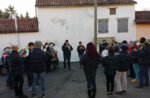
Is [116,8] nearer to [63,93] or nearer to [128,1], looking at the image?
[128,1]

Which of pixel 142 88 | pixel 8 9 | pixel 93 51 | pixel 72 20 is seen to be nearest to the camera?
pixel 93 51

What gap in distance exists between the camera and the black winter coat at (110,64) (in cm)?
1262

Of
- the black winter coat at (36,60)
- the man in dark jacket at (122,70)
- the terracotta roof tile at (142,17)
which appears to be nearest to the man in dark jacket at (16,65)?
the black winter coat at (36,60)

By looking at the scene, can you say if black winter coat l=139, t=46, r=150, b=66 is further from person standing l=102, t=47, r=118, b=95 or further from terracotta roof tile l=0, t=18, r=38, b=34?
terracotta roof tile l=0, t=18, r=38, b=34

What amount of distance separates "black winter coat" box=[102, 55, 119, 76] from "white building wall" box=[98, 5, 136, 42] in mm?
19557

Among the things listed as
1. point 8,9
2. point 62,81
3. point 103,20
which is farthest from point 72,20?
point 8,9

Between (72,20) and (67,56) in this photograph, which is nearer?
(67,56)

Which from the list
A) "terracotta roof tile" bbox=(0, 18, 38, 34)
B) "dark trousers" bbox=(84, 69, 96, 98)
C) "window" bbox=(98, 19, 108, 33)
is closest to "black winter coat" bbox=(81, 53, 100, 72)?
"dark trousers" bbox=(84, 69, 96, 98)

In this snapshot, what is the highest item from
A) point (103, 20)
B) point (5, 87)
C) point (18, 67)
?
point (103, 20)

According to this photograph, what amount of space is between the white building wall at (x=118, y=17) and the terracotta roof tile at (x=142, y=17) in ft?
2.12

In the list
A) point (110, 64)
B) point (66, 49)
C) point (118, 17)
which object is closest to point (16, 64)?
point (110, 64)

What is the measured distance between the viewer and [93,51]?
38.8 ft

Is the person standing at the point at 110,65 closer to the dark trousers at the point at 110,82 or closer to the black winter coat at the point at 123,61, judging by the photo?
the dark trousers at the point at 110,82

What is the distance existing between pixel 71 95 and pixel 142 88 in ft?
10.5
